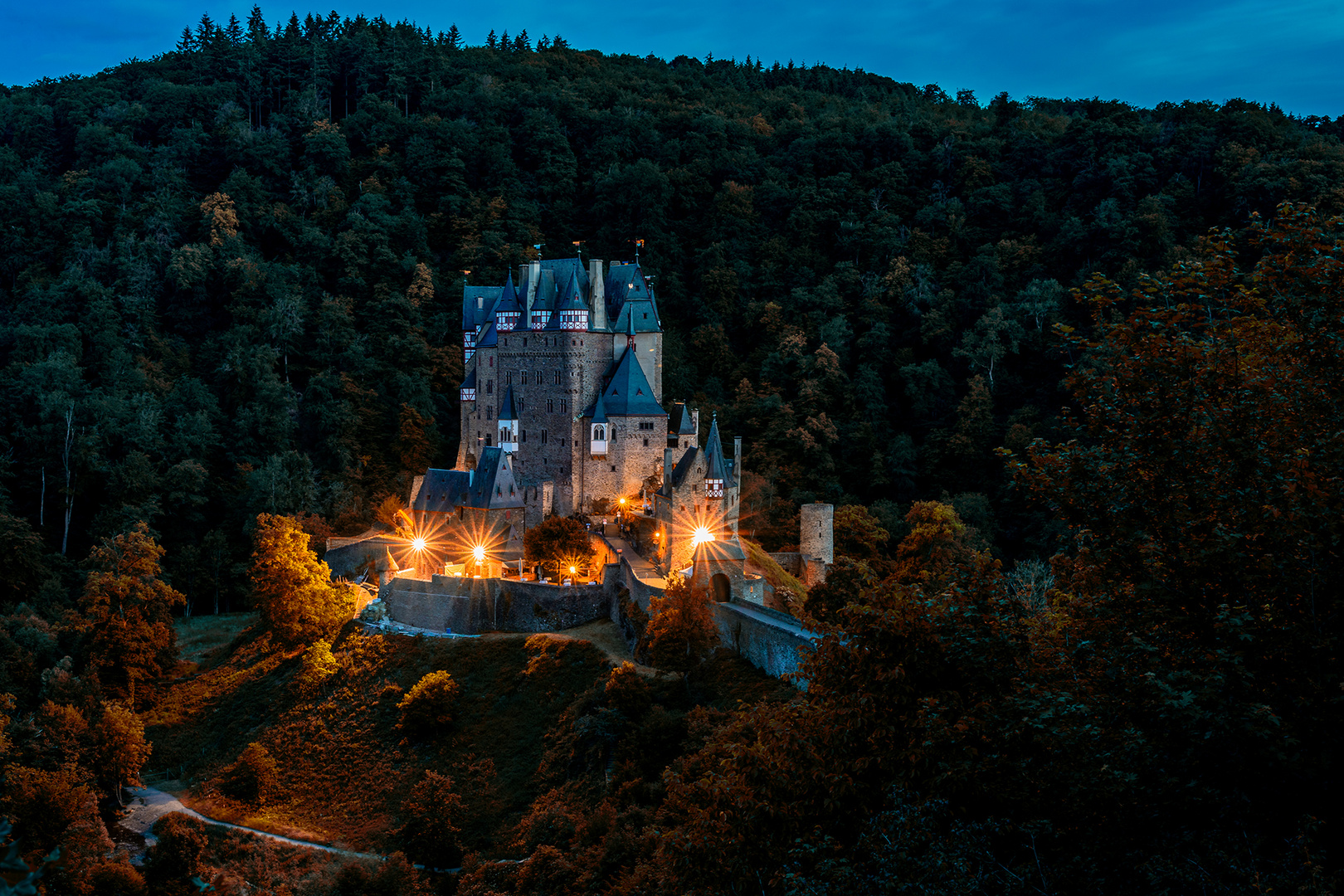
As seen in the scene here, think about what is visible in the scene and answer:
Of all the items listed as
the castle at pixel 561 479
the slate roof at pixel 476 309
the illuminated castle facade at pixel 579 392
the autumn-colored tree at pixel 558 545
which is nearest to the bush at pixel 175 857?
the castle at pixel 561 479

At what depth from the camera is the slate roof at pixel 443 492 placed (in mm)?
43062

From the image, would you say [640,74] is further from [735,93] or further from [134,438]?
[134,438]

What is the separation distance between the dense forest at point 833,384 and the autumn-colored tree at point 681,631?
263cm

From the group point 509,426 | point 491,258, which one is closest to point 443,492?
point 509,426

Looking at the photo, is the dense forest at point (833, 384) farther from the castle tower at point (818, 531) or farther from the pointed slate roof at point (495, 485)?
the pointed slate roof at point (495, 485)

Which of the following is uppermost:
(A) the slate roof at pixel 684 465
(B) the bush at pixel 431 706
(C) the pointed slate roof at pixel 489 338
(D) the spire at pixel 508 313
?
(D) the spire at pixel 508 313

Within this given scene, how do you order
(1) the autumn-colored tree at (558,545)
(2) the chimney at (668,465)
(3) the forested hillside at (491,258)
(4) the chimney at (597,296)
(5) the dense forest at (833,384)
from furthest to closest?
(3) the forested hillside at (491,258) → (4) the chimney at (597,296) → (2) the chimney at (668,465) → (1) the autumn-colored tree at (558,545) → (5) the dense forest at (833,384)

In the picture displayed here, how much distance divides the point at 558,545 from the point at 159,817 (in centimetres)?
1637

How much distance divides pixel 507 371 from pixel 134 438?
27748 millimetres

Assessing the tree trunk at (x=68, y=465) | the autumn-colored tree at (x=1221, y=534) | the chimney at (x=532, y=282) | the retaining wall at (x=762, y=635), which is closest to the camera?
the autumn-colored tree at (x=1221, y=534)

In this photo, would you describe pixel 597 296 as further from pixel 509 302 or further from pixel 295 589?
pixel 295 589

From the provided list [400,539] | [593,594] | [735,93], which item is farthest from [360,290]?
[735,93]

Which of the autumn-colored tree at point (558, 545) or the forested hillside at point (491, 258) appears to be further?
the forested hillside at point (491, 258)

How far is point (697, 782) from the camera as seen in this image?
58.0 ft
